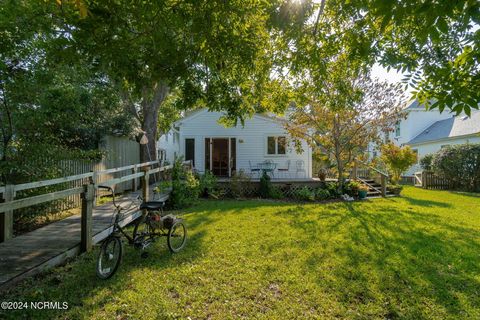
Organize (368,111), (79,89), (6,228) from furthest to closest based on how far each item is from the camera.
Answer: (368,111) → (79,89) → (6,228)

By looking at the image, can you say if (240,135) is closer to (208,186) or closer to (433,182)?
(208,186)

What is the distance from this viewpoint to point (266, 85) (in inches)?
333

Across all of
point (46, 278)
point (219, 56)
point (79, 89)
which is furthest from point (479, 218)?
point (79, 89)

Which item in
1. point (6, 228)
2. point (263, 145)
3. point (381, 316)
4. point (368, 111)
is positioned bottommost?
point (381, 316)

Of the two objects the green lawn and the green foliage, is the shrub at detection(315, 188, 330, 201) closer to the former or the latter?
the green foliage

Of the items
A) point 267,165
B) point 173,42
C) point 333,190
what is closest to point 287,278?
point 173,42

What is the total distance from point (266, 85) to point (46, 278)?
6965mm

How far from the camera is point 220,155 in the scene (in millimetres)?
16453

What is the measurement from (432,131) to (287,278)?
999 inches

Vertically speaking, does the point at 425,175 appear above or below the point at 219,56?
below

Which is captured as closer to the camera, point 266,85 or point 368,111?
point 266,85

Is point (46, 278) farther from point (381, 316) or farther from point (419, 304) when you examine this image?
point (419, 304)

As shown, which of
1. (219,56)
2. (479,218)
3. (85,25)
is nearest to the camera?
(85,25)

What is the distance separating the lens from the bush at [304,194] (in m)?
12.2
